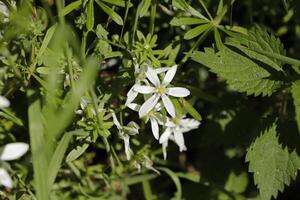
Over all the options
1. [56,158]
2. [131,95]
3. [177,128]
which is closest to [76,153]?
[56,158]

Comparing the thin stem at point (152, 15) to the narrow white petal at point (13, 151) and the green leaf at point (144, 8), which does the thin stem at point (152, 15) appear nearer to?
the green leaf at point (144, 8)

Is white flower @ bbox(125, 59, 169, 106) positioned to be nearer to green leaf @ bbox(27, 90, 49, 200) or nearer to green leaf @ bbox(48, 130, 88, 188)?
green leaf @ bbox(48, 130, 88, 188)

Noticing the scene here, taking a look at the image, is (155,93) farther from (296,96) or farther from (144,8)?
(296,96)

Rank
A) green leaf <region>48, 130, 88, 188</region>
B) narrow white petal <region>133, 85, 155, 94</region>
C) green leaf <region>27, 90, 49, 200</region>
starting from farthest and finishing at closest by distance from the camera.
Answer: narrow white petal <region>133, 85, 155, 94</region>
green leaf <region>48, 130, 88, 188</region>
green leaf <region>27, 90, 49, 200</region>

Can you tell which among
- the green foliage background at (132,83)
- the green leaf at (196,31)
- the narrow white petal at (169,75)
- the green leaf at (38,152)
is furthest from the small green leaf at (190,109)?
the green leaf at (38,152)

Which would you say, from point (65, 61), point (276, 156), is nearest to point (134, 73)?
point (65, 61)

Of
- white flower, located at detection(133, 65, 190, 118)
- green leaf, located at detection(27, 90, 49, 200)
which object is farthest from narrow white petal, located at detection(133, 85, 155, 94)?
green leaf, located at detection(27, 90, 49, 200)

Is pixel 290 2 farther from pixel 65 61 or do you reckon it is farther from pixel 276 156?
pixel 65 61
